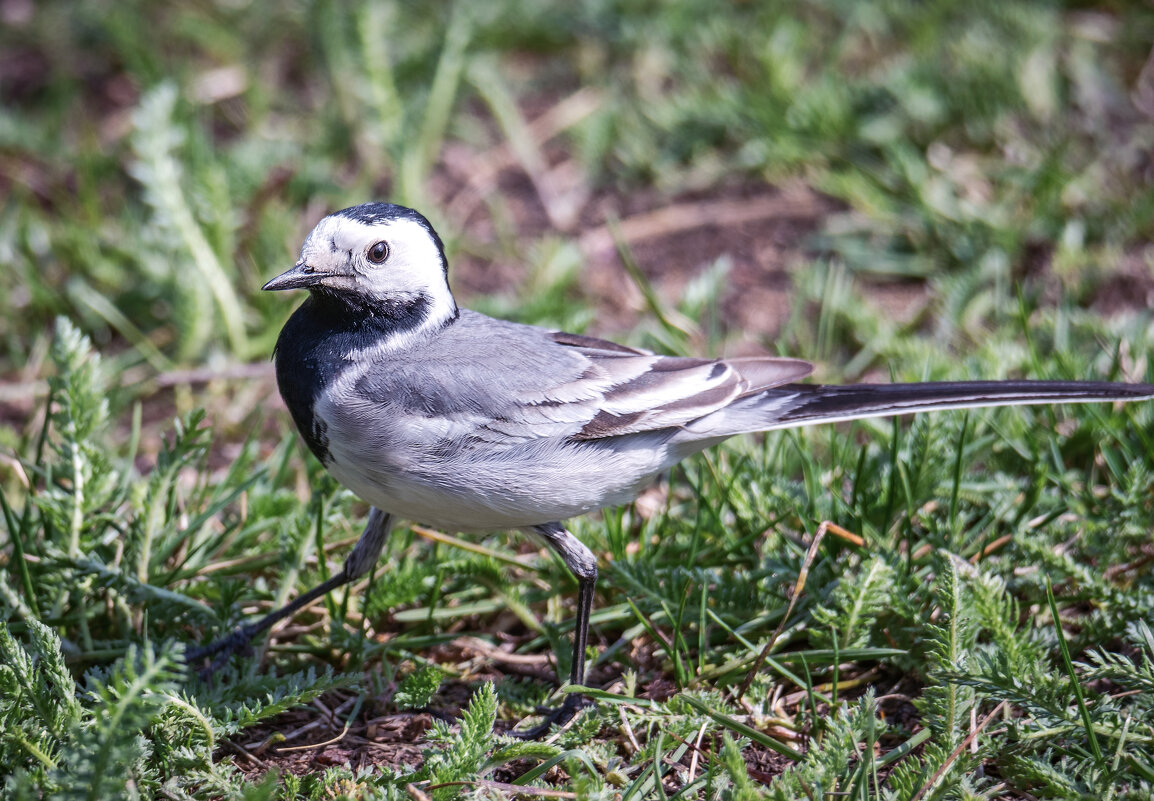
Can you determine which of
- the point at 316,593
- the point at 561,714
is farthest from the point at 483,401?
the point at 561,714

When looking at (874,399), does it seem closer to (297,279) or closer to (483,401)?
(483,401)

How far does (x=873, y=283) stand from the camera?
586 centimetres

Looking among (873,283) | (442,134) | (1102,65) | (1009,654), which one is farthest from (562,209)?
(1009,654)

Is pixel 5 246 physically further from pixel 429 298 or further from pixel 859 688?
pixel 859 688

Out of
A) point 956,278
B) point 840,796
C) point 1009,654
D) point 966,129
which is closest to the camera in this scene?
point 840,796

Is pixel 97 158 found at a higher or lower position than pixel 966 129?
higher

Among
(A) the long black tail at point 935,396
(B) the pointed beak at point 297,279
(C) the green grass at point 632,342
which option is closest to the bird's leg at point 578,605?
(C) the green grass at point 632,342

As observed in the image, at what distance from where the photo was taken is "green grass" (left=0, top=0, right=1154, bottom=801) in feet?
10.4

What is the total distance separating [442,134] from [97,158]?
2.01m

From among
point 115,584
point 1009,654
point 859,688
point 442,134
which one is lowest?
point 859,688

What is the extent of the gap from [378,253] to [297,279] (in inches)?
11.7

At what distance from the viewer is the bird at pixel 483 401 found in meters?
3.42

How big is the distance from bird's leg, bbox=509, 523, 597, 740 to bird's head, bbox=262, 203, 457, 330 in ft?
2.87

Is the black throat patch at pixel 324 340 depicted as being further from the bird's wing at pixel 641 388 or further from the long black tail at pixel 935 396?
the long black tail at pixel 935 396
